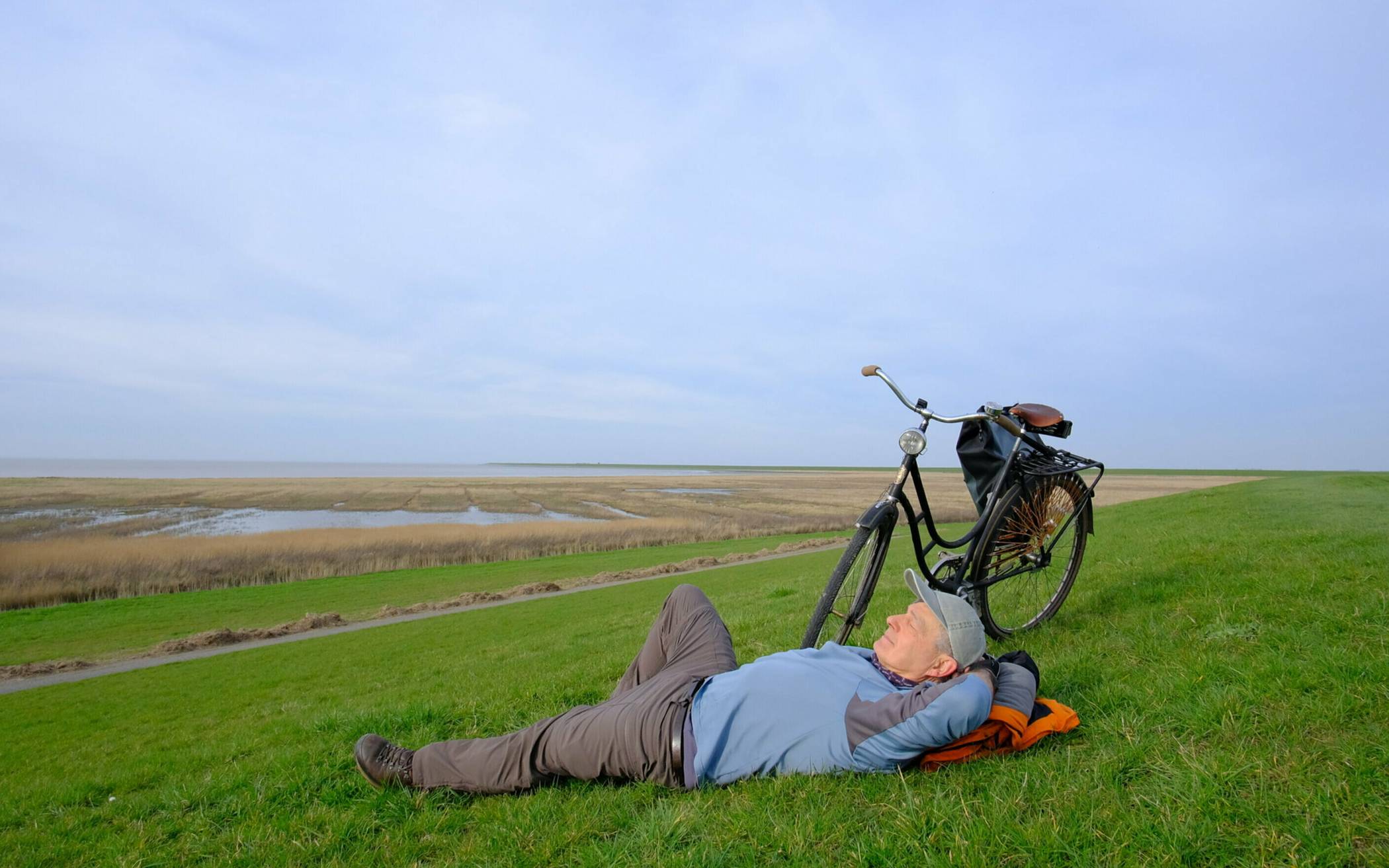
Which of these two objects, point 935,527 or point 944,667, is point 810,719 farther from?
point 935,527

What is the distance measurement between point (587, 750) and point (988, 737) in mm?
1761

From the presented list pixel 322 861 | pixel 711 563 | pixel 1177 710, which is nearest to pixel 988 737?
pixel 1177 710

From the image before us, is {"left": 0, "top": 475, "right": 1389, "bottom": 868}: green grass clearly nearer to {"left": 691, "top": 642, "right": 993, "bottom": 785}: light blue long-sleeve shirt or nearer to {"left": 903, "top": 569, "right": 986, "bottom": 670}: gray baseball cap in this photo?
{"left": 691, "top": 642, "right": 993, "bottom": 785}: light blue long-sleeve shirt

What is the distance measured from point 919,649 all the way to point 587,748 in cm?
158

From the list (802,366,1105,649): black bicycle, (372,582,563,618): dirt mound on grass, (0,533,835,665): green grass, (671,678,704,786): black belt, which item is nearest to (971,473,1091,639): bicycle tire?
(802,366,1105,649): black bicycle

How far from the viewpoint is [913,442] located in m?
4.39

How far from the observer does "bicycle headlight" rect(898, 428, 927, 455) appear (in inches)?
171

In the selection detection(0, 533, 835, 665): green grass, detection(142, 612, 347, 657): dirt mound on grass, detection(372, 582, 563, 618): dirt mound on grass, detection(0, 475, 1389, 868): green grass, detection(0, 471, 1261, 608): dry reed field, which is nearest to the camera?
detection(0, 475, 1389, 868): green grass

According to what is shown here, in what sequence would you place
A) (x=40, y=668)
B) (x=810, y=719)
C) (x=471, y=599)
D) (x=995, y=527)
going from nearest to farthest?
1. (x=810, y=719)
2. (x=995, y=527)
3. (x=40, y=668)
4. (x=471, y=599)

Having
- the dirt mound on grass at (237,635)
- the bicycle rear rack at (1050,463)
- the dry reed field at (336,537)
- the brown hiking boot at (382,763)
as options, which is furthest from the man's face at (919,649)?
the dry reed field at (336,537)

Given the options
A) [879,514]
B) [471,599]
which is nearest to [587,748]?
[879,514]

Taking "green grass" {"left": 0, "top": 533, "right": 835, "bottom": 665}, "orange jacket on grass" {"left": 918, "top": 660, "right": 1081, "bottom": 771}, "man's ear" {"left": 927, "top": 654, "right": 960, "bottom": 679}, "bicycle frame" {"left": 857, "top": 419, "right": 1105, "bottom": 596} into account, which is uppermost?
"bicycle frame" {"left": 857, "top": 419, "right": 1105, "bottom": 596}

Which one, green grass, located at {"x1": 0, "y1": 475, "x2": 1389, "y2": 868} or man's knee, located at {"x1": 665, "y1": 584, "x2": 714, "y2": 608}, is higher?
man's knee, located at {"x1": 665, "y1": 584, "x2": 714, "y2": 608}

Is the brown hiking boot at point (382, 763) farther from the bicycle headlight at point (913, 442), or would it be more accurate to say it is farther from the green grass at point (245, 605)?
the green grass at point (245, 605)
